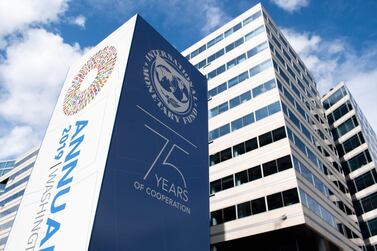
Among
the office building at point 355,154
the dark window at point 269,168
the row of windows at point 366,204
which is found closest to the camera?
the dark window at point 269,168

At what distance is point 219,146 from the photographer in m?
42.2

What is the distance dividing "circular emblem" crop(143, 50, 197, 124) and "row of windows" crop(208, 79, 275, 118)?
1832 cm

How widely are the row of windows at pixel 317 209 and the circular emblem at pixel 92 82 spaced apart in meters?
21.2

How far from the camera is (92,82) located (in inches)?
950

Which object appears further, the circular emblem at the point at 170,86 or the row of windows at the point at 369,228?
the row of windows at the point at 369,228

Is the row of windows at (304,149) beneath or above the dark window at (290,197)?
above

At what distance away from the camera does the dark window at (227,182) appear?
38438mm

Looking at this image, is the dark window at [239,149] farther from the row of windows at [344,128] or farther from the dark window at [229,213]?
the row of windows at [344,128]

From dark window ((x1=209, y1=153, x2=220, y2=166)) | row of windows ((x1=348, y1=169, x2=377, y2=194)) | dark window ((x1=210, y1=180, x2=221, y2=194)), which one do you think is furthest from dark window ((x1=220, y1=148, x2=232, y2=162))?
row of windows ((x1=348, y1=169, x2=377, y2=194))

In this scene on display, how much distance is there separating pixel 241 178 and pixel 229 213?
12.8 feet

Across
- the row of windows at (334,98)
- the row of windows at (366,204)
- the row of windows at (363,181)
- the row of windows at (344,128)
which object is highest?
the row of windows at (334,98)

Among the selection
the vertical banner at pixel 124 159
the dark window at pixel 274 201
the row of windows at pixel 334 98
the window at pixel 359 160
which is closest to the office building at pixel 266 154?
the dark window at pixel 274 201

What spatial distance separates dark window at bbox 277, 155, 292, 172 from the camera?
3525 centimetres

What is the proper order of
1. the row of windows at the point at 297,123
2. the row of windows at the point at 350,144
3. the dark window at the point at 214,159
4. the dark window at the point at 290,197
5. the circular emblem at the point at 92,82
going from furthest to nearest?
the row of windows at the point at 350,144, the dark window at the point at 214,159, the row of windows at the point at 297,123, the dark window at the point at 290,197, the circular emblem at the point at 92,82
